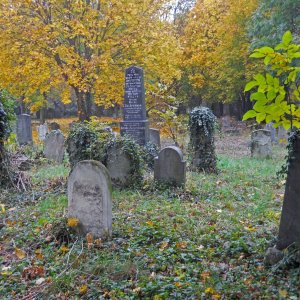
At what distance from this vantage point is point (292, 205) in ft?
13.2

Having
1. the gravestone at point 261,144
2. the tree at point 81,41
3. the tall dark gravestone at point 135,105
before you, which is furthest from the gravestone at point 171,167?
the tree at point 81,41

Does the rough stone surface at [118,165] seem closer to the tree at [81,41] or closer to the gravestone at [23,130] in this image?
the tree at [81,41]

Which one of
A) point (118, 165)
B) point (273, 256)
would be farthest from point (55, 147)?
point (273, 256)

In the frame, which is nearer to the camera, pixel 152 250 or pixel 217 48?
pixel 152 250

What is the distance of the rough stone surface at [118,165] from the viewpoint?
8789mm

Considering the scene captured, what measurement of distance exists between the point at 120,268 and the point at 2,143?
16.9ft

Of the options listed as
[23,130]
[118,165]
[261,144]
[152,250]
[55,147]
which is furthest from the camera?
[23,130]

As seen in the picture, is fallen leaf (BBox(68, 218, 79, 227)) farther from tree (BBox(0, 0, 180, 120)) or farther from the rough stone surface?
tree (BBox(0, 0, 180, 120))

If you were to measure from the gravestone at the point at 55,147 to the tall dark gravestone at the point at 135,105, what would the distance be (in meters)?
2.97

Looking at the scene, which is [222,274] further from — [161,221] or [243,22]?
[243,22]

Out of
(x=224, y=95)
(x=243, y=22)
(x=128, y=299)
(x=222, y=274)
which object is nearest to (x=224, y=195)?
(x=222, y=274)

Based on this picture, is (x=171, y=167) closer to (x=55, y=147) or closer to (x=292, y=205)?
(x=292, y=205)

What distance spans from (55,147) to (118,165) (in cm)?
608

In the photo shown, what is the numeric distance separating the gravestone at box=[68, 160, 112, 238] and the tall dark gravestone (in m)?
6.91
